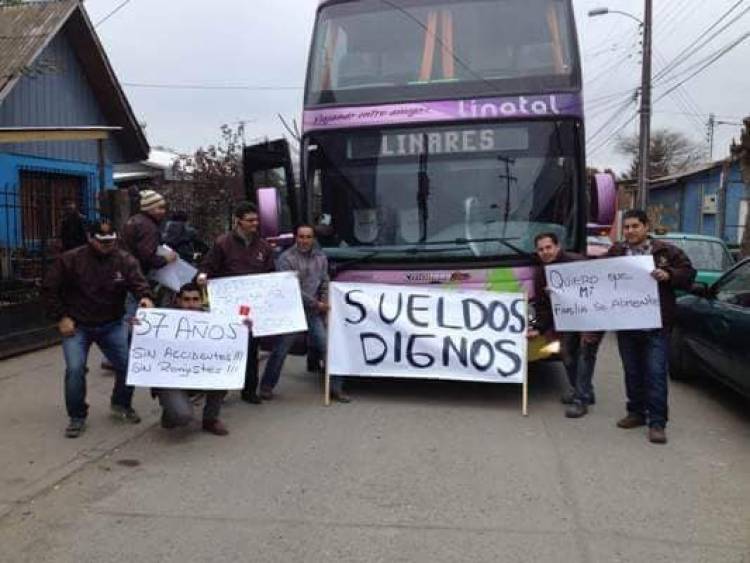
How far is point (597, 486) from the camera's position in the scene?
527 centimetres

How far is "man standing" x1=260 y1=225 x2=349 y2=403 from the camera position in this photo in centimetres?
765

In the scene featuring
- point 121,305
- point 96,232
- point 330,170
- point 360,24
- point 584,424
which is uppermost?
point 360,24

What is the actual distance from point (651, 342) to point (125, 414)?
4359mm

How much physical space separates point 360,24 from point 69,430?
5029 millimetres

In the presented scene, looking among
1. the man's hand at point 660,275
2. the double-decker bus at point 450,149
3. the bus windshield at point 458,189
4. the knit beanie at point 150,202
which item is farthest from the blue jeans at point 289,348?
the man's hand at point 660,275

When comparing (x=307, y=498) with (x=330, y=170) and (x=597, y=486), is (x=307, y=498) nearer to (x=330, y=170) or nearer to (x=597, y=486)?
(x=597, y=486)

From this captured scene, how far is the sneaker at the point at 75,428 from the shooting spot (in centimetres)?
637

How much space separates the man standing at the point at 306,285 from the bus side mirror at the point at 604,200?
2716mm

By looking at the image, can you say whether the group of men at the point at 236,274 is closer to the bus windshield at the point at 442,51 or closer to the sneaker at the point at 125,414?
the sneaker at the point at 125,414

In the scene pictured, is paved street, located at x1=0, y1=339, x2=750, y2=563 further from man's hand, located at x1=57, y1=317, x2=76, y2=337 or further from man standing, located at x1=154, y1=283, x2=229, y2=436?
man's hand, located at x1=57, y1=317, x2=76, y2=337

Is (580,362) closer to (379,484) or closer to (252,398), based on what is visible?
(379,484)

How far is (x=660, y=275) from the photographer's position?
21.1ft

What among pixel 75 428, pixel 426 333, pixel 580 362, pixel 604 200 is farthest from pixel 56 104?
pixel 580 362

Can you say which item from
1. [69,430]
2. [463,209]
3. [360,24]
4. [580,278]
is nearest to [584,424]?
[580,278]
